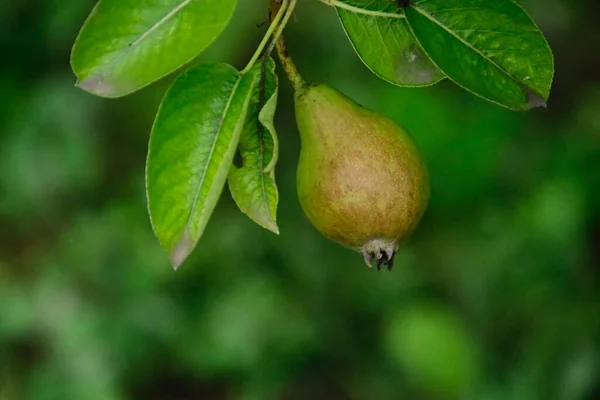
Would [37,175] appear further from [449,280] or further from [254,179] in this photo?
[254,179]

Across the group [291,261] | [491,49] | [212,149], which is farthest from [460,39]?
[291,261]

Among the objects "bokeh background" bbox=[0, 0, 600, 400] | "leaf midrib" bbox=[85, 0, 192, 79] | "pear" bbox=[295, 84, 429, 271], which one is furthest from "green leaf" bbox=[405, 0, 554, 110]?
"bokeh background" bbox=[0, 0, 600, 400]

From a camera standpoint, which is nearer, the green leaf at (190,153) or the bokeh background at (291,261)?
the green leaf at (190,153)

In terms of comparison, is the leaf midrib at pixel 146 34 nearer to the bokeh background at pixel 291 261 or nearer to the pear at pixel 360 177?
the pear at pixel 360 177

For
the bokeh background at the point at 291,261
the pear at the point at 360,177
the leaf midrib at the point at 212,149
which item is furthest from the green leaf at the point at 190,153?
the bokeh background at the point at 291,261

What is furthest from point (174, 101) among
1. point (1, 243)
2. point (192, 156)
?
point (1, 243)

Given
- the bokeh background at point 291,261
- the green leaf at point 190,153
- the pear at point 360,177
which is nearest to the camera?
the green leaf at point 190,153
